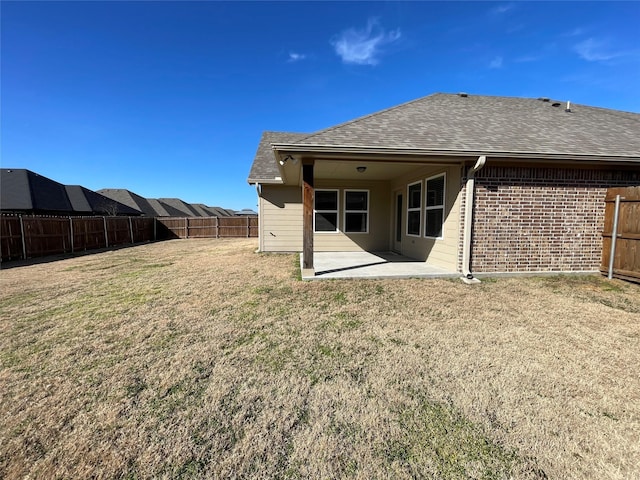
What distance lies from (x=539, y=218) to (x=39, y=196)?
22.6m

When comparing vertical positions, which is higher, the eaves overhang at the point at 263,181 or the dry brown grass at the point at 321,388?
the eaves overhang at the point at 263,181

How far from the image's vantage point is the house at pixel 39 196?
14.6 meters

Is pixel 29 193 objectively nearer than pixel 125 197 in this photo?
Yes

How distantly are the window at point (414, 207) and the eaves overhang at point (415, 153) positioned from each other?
2371 millimetres

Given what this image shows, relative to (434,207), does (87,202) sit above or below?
above

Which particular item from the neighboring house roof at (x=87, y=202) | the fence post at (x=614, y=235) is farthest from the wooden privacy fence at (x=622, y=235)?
the neighboring house roof at (x=87, y=202)

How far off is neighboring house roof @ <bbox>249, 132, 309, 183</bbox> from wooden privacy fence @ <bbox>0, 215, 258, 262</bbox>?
7866mm

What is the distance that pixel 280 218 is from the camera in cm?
1066

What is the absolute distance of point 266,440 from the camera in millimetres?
1886

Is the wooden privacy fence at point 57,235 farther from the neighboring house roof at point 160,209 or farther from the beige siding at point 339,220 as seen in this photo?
the neighboring house roof at point 160,209

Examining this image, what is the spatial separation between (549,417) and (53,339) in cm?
510

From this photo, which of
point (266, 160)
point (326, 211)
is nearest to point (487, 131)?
point (326, 211)

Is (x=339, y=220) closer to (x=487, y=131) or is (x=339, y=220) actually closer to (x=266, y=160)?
(x=266, y=160)

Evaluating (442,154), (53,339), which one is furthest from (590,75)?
(53,339)
